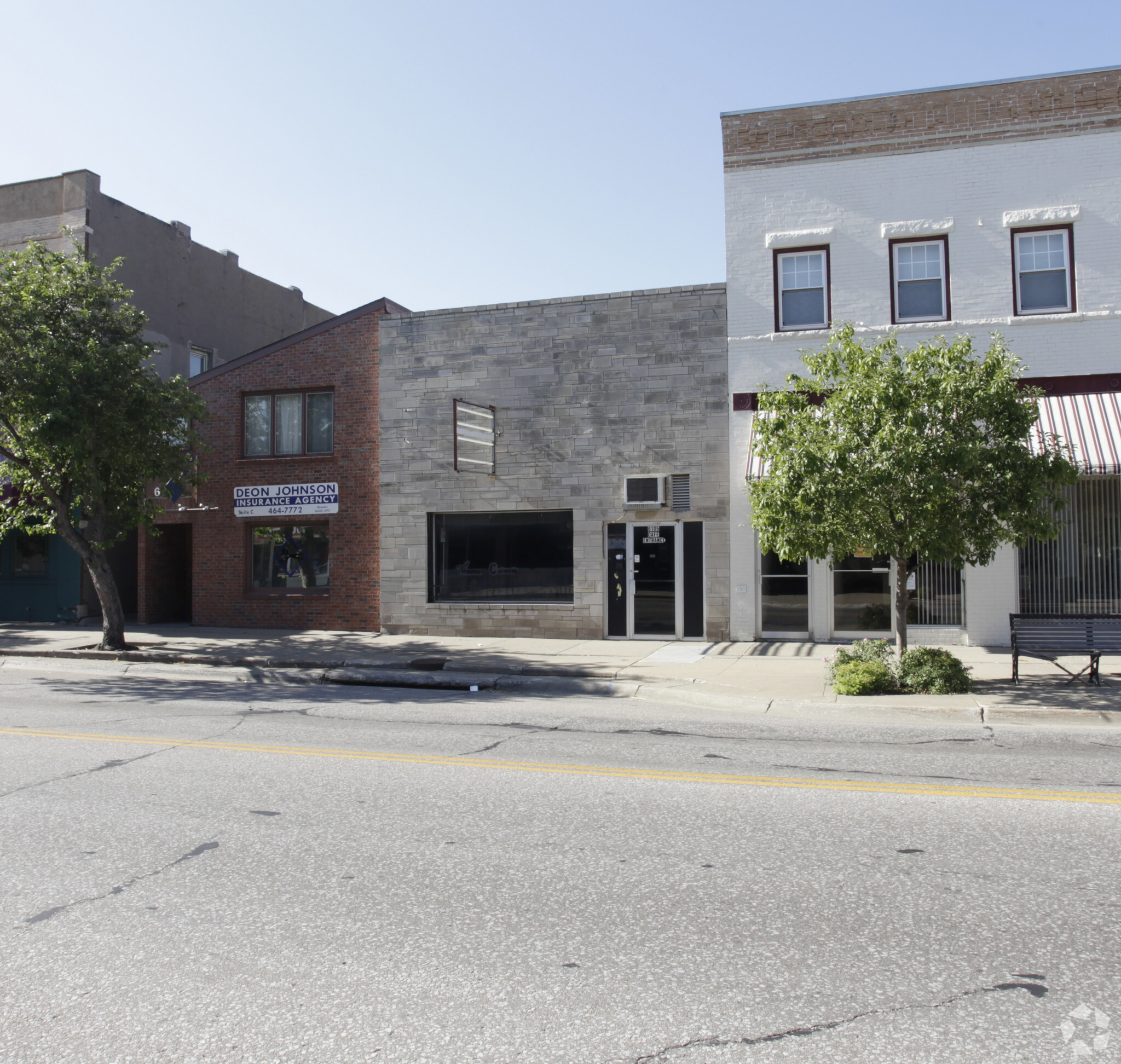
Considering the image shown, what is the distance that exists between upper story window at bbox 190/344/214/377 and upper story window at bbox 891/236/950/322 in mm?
17391

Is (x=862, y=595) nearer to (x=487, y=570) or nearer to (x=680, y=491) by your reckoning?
(x=680, y=491)

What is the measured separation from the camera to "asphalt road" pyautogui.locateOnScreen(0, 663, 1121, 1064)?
338 centimetres

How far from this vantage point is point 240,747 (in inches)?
327

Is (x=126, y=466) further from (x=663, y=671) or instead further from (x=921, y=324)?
(x=921, y=324)

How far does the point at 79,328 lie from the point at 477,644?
27.7 ft

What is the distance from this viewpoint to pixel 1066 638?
11.4 metres

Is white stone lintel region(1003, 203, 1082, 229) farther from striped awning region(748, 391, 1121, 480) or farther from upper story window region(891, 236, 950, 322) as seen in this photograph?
striped awning region(748, 391, 1121, 480)

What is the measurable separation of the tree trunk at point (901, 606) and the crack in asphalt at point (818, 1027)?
317 inches

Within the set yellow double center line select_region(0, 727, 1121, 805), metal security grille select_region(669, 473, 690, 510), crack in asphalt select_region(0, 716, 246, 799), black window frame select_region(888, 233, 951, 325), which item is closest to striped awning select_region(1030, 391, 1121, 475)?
black window frame select_region(888, 233, 951, 325)

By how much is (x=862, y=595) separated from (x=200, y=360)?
1837 centimetres

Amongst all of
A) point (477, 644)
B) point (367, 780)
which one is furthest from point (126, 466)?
point (367, 780)

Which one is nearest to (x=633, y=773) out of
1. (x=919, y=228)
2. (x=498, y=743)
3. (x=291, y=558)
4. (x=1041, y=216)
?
(x=498, y=743)

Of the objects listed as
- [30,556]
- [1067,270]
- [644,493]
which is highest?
[1067,270]

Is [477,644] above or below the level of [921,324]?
below
